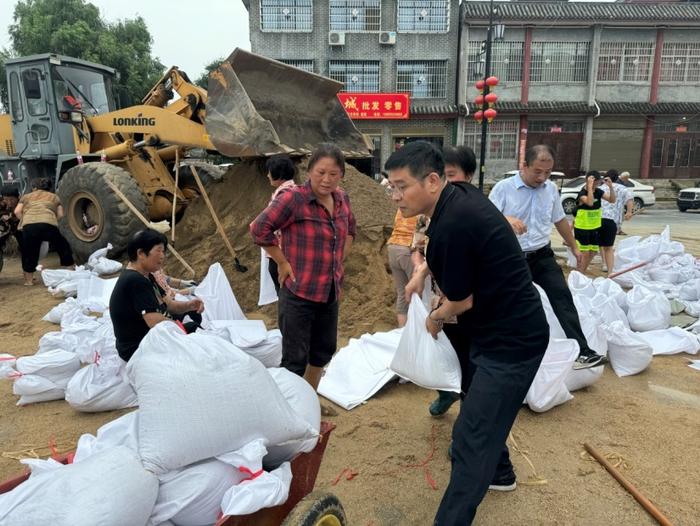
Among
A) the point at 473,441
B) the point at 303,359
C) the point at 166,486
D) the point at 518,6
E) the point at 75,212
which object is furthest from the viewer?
the point at 518,6

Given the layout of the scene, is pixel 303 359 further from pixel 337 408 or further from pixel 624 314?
pixel 624 314

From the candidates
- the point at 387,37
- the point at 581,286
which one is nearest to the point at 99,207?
the point at 581,286

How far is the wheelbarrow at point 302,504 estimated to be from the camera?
1403 millimetres

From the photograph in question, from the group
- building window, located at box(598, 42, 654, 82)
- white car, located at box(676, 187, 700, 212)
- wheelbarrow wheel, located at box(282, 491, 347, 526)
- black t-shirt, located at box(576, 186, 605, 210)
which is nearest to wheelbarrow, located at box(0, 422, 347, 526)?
wheelbarrow wheel, located at box(282, 491, 347, 526)

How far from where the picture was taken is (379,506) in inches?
87.1

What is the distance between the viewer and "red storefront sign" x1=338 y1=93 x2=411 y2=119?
63.2 feet

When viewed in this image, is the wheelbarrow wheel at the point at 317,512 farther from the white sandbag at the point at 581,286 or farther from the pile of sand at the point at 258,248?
the white sandbag at the point at 581,286

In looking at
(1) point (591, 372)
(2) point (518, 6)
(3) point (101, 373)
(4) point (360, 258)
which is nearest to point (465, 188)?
(1) point (591, 372)

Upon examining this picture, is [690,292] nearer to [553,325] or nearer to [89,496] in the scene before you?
[553,325]

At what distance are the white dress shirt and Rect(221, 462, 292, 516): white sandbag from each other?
99.5 inches

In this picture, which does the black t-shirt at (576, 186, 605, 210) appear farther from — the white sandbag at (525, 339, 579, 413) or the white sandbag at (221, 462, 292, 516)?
the white sandbag at (221, 462, 292, 516)

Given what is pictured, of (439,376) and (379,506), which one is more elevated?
(439,376)

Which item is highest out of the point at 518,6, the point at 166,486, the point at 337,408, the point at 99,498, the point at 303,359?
the point at 518,6

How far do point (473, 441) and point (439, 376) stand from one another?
571 mm
